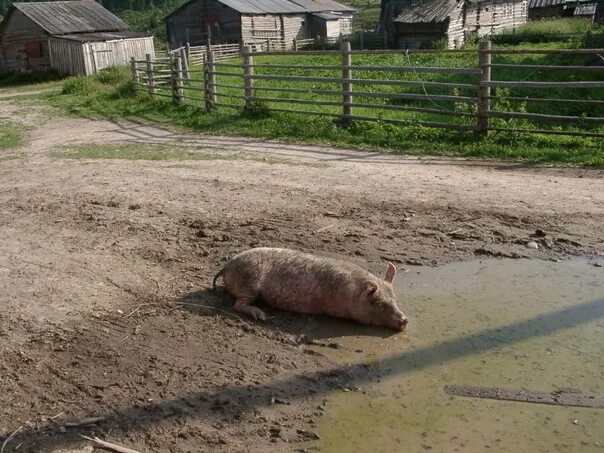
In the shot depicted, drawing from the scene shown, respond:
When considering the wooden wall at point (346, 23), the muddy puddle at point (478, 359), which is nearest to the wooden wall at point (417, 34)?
the wooden wall at point (346, 23)

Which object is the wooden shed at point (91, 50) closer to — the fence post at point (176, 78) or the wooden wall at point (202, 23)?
the wooden wall at point (202, 23)

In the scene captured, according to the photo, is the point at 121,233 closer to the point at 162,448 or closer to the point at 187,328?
the point at 187,328

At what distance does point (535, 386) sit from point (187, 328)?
7.55ft

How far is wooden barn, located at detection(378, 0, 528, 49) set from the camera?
118 ft

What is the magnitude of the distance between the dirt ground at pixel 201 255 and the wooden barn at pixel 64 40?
22661 millimetres

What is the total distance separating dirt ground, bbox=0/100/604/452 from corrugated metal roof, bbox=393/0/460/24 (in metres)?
27.2

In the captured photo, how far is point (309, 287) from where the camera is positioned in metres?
5.00

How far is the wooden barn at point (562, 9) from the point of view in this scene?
40750 mm

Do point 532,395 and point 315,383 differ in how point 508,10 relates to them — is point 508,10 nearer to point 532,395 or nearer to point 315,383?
point 532,395

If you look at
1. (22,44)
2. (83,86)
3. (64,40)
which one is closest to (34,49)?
(22,44)

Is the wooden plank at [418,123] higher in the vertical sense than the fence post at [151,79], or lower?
lower

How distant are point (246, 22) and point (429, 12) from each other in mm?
11825

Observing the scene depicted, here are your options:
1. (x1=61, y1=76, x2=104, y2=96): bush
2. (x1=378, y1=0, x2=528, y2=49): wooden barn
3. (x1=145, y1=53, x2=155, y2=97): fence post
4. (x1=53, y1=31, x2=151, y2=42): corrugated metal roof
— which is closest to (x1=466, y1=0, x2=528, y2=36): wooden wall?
(x1=378, y1=0, x2=528, y2=49): wooden barn

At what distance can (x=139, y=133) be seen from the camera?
13727 mm
